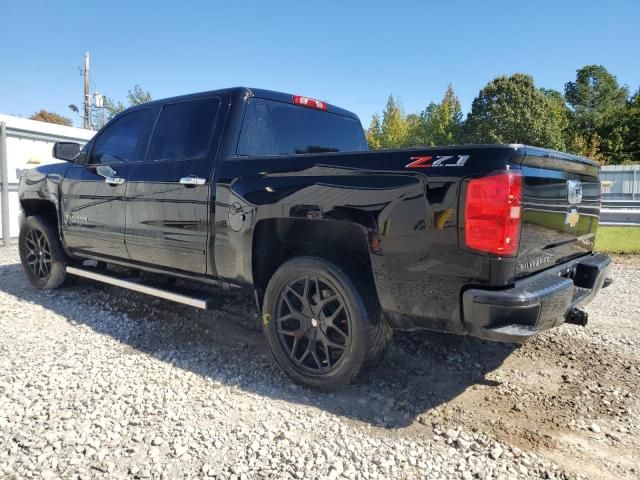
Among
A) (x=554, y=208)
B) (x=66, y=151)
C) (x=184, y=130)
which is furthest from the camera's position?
(x=66, y=151)

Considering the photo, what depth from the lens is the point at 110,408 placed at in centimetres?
284

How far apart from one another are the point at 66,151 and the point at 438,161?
13.3ft

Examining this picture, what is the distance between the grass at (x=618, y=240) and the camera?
902cm

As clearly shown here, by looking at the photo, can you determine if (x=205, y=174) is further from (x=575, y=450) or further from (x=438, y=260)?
(x=575, y=450)

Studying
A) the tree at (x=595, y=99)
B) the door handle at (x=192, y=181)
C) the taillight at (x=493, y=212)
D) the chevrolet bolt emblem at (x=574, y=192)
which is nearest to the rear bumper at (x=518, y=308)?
the taillight at (x=493, y=212)

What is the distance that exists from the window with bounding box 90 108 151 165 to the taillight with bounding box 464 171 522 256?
124 inches

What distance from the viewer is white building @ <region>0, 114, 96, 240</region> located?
9555 mm

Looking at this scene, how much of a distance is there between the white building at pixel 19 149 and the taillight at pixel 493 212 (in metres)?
9.94

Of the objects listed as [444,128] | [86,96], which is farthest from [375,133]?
[86,96]

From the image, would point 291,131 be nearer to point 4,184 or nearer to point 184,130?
point 184,130

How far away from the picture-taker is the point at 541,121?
115 ft

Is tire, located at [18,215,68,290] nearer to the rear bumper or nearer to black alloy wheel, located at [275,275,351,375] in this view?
black alloy wheel, located at [275,275,351,375]

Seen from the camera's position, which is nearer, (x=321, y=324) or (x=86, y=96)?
(x=321, y=324)

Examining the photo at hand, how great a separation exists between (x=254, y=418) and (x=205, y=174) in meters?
1.79
